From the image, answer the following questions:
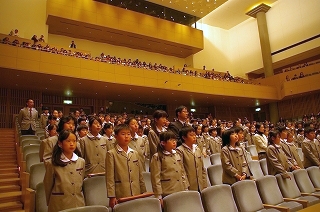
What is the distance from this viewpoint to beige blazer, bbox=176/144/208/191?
250cm

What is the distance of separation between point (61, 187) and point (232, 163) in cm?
179

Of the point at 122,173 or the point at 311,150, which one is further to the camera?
the point at 311,150

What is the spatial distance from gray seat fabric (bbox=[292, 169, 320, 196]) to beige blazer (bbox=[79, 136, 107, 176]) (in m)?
2.22

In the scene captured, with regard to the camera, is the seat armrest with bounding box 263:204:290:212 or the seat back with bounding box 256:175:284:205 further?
the seat back with bounding box 256:175:284:205

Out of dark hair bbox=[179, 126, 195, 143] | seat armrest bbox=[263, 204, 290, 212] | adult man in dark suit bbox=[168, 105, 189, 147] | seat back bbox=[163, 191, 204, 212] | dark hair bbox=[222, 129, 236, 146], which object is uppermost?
adult man in dark suit bbox=[168, 105, 189, 147]

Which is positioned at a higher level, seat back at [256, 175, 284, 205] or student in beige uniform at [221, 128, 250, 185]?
student in beige uniform at [221, 128, 250, 185]

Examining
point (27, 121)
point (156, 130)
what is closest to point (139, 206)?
point (156, 130)

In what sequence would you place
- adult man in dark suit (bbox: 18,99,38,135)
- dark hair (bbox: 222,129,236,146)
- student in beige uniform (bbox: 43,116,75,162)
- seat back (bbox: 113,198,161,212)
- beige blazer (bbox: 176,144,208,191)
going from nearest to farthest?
seat back (bbox: 113,198,161,212) < beige blazer (bbox: 176,144,208,191) < student in beige uniform (bbox: 43,116,75,162) < dark hair (bbox: 222,129,236,146) < adult man in dark suit (bbox: 18,99,38,135)

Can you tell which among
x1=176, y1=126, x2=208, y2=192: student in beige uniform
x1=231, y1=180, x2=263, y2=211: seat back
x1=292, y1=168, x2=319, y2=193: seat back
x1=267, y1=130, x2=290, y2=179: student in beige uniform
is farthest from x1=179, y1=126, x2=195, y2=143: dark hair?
x1=292, y1=168, x2=319, y2=193: seat back

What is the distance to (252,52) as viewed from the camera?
1576 centimetres

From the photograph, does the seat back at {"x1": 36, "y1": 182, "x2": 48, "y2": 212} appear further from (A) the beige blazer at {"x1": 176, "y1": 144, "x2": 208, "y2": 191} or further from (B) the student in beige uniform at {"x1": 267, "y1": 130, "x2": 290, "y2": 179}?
(B) the student in beige uniform at {"x1": 267, "y1": 130, "x2": 290, "y2": 179}

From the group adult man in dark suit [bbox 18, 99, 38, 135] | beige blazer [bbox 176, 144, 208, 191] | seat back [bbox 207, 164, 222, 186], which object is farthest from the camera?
adult man in dark suit [bbox 18, 99, 38, 135]

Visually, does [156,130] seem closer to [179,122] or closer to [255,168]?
[179,122]

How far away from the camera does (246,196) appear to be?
2402 mm
